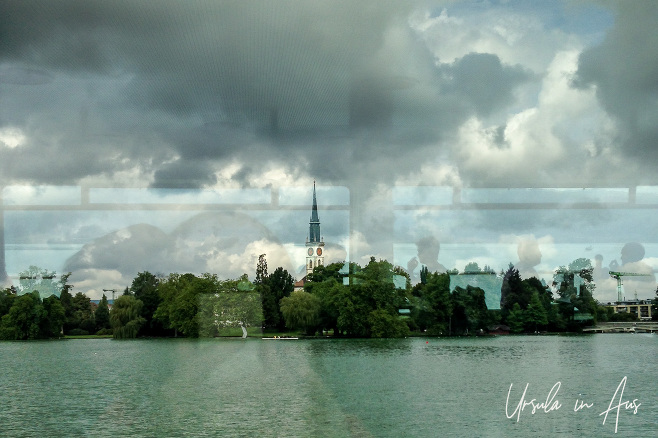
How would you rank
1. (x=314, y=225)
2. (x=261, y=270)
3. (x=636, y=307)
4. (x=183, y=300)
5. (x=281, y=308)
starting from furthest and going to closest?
(x=183, y=300) < (x=281, y=308) < (x=261, y=270) < (x=636, y=307) < (x=314, y=225)

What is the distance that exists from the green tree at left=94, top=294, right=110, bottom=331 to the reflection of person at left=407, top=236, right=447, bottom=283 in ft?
47.3

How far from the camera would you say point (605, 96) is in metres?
20.8

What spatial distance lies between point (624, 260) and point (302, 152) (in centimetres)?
1141

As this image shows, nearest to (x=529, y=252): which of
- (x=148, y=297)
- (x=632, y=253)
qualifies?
(x=632, y=253)

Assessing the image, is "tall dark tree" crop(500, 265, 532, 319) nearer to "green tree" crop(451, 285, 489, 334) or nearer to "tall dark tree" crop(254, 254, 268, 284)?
"green tree" crop(451, 285, 489, 334)

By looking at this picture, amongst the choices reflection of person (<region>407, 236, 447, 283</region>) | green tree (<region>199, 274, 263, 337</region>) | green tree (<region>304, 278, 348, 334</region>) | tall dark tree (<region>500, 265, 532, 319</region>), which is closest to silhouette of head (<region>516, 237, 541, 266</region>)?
tall dark tree (<region>500, 265, 532, 319</region>)

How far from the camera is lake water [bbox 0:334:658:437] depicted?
11805 millimetres

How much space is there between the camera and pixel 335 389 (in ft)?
52.1

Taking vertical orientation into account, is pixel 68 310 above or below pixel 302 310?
above

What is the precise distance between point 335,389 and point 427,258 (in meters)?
11.6

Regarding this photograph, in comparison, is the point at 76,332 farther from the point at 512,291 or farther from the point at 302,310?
the point at 512,291

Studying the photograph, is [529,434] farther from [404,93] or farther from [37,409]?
[404,93]

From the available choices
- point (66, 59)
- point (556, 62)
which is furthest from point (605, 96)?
point (66, 59)

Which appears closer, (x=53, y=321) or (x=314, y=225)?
(x=314, y=225)
